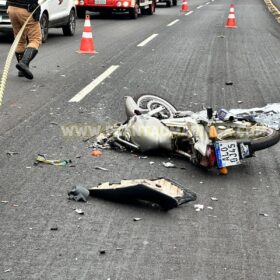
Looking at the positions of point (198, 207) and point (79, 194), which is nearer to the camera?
point (198, 207)

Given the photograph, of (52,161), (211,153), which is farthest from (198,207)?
(52,161)

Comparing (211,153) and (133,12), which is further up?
(211,153)

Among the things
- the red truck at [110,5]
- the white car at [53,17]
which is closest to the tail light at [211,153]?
the white car at [53,17]

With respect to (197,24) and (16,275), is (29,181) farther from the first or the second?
(197,24)

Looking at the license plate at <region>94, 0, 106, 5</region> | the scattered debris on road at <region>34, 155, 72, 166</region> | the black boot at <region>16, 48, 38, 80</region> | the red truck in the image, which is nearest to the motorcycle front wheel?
the scattered debris on road at <region>34, 155, 72, 166</region>

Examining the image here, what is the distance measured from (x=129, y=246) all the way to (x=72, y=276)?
0.56 metres

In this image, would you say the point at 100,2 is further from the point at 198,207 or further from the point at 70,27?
the point at 198,207

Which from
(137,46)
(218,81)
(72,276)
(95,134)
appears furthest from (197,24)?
(72,276)

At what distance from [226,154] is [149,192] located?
104 cm

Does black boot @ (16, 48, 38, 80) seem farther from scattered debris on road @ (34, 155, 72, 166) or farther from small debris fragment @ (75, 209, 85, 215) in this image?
small debris fragment @ (75, 209, 85, 215)

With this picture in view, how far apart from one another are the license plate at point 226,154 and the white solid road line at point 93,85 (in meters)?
3.88

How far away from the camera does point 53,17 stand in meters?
17.0

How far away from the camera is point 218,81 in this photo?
11227 mm

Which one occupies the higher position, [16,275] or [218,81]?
[16,275]
